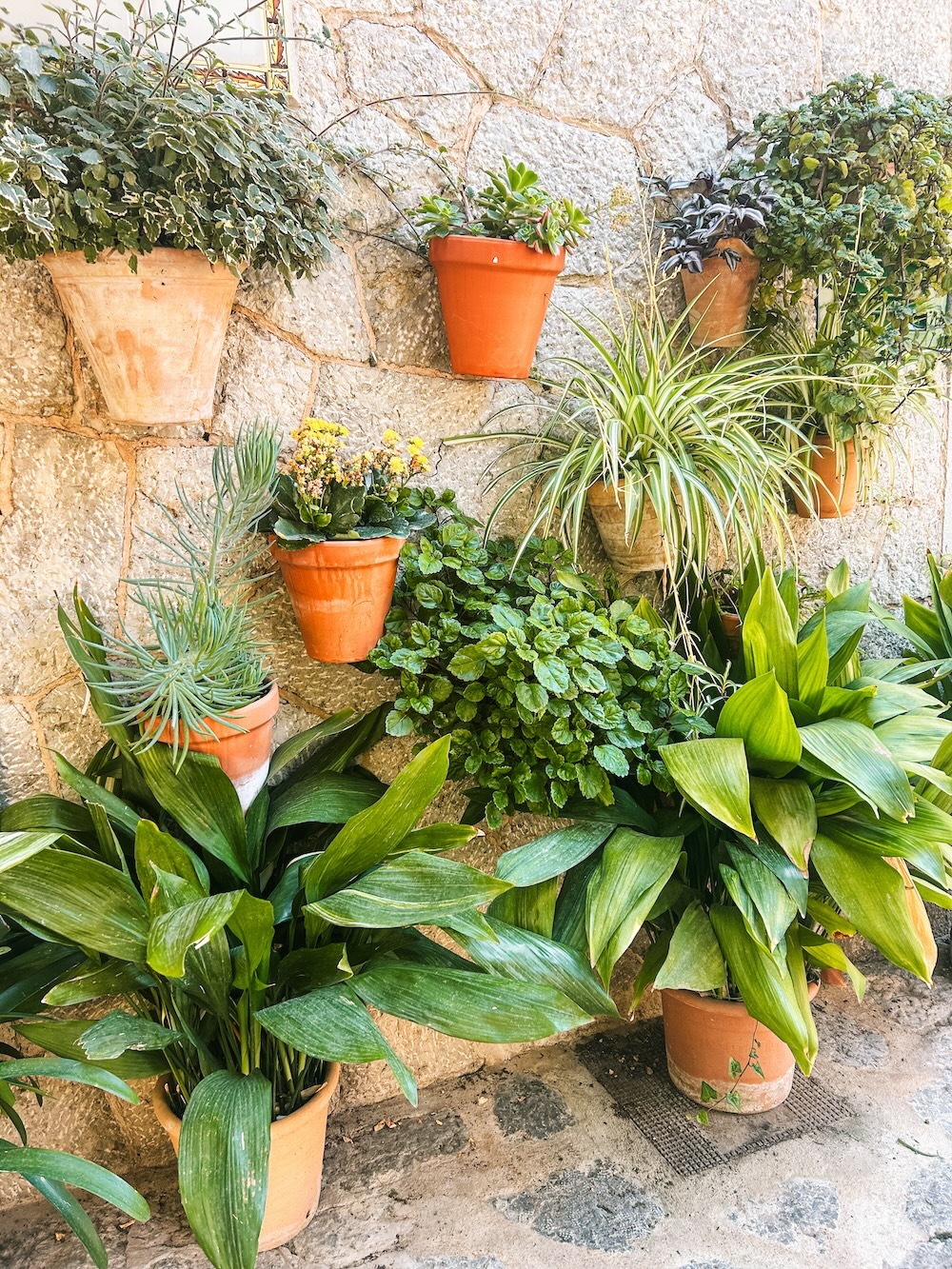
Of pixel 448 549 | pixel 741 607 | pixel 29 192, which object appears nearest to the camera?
pixel 29 192

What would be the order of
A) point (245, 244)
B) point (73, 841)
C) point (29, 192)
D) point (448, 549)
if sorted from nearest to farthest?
point (29, 192) < point (245, 244) < point (73, 841) < point (448, 549)

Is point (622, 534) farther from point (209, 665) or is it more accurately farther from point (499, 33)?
point (499, 33)

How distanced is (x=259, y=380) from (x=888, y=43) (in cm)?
184

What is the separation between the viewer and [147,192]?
3.55 feet

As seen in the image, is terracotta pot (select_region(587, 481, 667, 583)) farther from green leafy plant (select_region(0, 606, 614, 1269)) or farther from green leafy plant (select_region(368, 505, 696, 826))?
green leafy plant (select_region(0, 606, 614, 1269))

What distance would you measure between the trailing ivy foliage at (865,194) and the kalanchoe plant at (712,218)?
0.10 feet

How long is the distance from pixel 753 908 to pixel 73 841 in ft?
3.70

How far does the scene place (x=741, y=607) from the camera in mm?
1788

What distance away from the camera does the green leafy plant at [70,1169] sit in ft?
3.50

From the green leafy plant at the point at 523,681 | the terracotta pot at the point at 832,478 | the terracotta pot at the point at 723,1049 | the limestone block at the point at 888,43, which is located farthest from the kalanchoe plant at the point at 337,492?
the limestone block at the point at 888,43

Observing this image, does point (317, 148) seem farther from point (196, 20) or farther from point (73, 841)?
point (73, 841)

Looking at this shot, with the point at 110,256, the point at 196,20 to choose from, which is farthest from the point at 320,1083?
the point at 196,20

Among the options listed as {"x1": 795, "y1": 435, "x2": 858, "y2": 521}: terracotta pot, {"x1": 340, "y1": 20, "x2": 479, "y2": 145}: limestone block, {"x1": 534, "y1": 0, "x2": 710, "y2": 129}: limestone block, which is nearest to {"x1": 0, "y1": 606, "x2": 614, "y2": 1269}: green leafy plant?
{"x1": 340, "y1": 20, "x2": 479, "y2": 145}: limestone block

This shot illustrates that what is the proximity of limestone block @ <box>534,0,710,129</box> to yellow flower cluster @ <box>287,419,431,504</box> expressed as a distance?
848 mm
